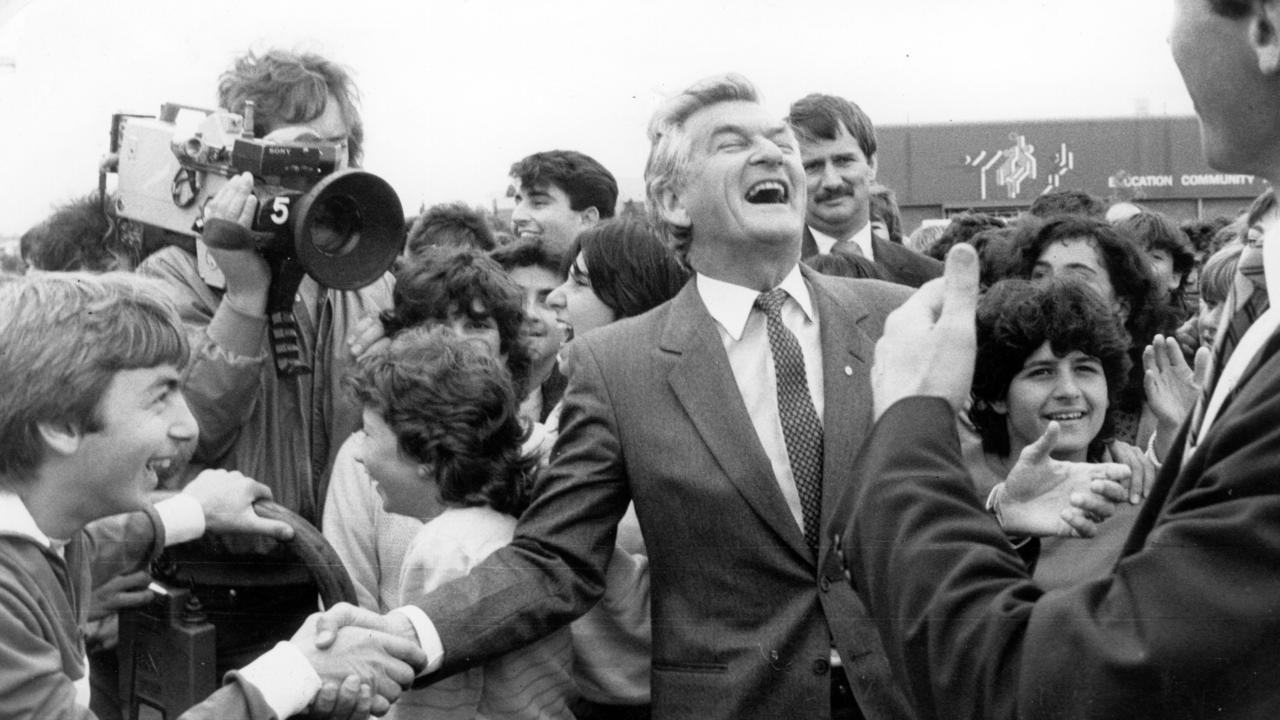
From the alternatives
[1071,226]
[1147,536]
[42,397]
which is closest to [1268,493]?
[1147,536]

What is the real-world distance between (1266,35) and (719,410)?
4.03 feet

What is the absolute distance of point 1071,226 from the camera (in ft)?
10.4

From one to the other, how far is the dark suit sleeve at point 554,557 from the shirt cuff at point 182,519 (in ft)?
1.30

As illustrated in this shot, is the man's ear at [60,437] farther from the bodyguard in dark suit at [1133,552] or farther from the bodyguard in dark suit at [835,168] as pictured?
the bodyguard in dark suit at [835,168]

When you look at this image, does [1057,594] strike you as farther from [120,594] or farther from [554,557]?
[120,594]

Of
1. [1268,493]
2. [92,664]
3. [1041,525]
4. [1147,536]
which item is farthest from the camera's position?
[92,664]

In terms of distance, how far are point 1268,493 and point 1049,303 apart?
156cm

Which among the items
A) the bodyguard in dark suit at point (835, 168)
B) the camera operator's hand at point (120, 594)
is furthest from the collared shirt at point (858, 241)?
the camera operator's hand at point (120, 594)

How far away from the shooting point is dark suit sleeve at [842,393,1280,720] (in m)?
1.01

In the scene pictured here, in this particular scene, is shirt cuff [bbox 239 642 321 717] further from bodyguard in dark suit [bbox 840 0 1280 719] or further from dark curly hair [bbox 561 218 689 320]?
dark curly hair [bbox 561 218 689 320]

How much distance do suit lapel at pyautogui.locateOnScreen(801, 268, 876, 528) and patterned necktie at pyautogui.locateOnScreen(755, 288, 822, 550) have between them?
0.02 m

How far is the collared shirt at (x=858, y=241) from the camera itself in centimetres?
→ 345

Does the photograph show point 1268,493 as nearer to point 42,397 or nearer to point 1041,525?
point 1041,525

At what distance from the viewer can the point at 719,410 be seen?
221 cm
